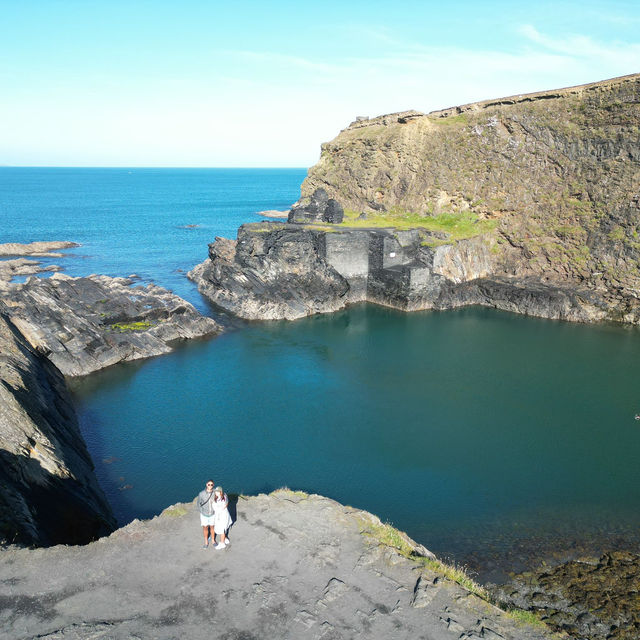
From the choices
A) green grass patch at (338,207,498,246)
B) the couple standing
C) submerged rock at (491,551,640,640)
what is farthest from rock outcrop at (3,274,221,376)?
submerged rock at (491,551,640,640)

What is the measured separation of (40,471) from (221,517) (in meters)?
7.44

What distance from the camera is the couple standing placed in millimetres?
11650

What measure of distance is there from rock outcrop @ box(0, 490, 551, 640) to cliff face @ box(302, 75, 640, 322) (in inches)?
1509

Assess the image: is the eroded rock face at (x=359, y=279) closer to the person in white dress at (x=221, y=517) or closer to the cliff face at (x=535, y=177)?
the cliff face at (x=535, y=177)

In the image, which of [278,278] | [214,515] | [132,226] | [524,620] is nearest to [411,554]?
[524,620]

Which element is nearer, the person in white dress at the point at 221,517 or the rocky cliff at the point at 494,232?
the person in white dress at the point at 221,517

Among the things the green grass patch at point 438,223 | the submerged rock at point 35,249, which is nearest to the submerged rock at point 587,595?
the green grass patch at point 438,223

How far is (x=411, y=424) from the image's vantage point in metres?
26.4

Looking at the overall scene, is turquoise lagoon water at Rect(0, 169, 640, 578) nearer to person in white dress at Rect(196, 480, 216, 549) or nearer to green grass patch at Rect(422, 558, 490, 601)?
green grass patch at Rect(422, 558, 490, 601)

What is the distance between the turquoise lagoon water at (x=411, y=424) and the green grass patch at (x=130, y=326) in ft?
11.5

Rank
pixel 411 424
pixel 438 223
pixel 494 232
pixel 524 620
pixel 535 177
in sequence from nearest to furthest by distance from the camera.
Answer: pixel 524 620
pixel 411 424
pixel 535 177
pixel 494 232
pixel 438 223

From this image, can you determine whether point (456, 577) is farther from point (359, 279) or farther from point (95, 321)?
A: point (359, 279)

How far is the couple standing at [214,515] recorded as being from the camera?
11650 mm

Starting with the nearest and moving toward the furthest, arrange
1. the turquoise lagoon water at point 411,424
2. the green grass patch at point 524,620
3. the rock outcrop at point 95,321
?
the green grass patch at point 524,620, the turquoise lagoon water at point 411,424, the rock outcrop at point 95,321
